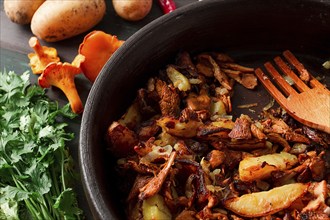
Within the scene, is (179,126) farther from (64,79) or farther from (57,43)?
(57,43)

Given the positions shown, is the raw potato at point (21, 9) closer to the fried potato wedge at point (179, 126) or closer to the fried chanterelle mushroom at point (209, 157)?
the fried chanterelle mushroom at point (209, 157)

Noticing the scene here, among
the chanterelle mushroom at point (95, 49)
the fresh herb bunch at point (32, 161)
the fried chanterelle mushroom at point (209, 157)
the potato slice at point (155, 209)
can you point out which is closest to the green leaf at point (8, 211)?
the fresh herb bunch at point (32, 161)

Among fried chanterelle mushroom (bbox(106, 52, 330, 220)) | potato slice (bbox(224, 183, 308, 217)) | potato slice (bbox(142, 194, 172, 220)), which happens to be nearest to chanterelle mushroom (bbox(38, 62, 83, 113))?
fried chanterelle mushroom (bbox(106, 52, 330, 220))

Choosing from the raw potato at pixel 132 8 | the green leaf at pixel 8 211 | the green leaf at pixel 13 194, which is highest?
the raw potato at pixel 132 8

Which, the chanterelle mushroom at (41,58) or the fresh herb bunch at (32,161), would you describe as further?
the chanterelle mushroom at (41,58)

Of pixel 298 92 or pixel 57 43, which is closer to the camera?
pixel 298 92

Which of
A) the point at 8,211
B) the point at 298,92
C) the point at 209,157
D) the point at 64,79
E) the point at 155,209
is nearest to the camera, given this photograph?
the point at 155,209

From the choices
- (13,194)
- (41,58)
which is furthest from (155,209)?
(41,58)
